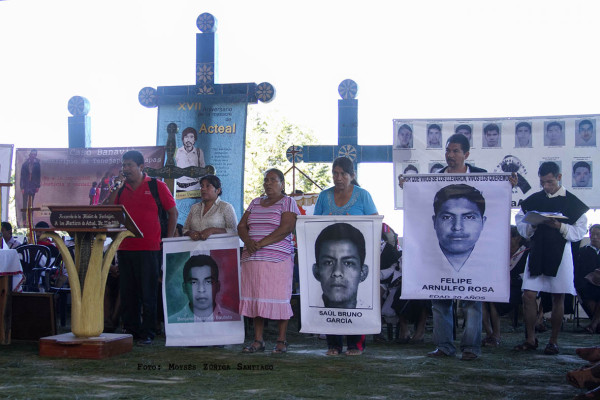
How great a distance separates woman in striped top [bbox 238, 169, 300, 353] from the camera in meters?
5.83

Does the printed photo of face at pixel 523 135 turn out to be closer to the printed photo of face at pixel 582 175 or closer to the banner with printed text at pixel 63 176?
the printed photo of face at pixel 582 175

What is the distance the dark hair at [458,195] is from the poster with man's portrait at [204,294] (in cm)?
177

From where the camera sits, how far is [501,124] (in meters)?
11.0

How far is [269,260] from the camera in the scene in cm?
584

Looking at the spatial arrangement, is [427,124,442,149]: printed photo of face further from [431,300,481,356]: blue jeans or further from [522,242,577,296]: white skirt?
[431,300,481,356]: blue jeans

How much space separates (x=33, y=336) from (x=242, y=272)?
88.7 inches

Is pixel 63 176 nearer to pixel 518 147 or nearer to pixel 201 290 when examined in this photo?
pixel 201 290

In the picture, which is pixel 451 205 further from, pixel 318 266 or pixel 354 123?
pixel 354 123

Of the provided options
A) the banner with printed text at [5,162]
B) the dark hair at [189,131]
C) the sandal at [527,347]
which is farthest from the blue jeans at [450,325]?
the banner with printed text at [5,162]

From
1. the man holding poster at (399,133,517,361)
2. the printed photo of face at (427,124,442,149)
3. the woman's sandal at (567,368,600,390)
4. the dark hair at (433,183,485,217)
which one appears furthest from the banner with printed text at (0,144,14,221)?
the woman's sandal at (567,368,600,390)

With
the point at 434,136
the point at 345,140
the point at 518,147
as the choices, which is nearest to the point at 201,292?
the point at 434,136

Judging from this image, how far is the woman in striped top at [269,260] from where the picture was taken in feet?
19.1

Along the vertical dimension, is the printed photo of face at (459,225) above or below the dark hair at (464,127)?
below

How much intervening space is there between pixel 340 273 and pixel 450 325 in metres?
0.98
